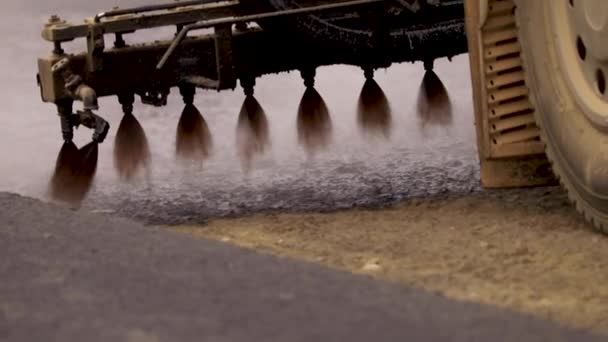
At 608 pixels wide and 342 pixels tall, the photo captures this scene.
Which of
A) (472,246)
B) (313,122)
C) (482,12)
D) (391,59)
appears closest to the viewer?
(472,246)

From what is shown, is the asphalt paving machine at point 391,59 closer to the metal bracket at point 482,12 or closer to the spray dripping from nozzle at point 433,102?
the metal bracket at point 482,12

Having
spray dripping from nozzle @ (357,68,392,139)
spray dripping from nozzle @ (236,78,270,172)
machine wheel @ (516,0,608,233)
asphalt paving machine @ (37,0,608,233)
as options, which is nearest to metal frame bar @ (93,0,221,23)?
asphalt paving machine @ (37,0,608,233)

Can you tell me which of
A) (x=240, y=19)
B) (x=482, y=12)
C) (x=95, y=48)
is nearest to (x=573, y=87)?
A: (x=482, y=12)

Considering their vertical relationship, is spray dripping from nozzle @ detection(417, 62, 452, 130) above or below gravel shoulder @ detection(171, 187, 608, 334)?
above

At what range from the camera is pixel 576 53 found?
387cm

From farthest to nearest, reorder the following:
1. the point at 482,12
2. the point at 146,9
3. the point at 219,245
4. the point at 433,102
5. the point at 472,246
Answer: the point at 433,102
the point at 146,9
the point at 482,12
the point at 472,246
the point at 219,245

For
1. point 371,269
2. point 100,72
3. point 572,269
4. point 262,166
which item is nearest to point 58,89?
point 100,72

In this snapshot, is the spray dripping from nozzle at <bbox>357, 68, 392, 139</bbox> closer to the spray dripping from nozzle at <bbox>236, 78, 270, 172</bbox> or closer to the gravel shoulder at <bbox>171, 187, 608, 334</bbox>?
the spray dripping from nozzle at <bbox>236, 78, 270, 172</bbox>

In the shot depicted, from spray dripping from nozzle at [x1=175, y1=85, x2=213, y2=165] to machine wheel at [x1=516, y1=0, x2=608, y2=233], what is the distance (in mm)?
2031

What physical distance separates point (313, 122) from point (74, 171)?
115cm

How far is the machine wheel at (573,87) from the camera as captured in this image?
366 cm

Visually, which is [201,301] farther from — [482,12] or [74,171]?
[74,171]

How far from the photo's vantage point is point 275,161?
18.9 ft

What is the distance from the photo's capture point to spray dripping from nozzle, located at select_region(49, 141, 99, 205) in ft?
17.6
